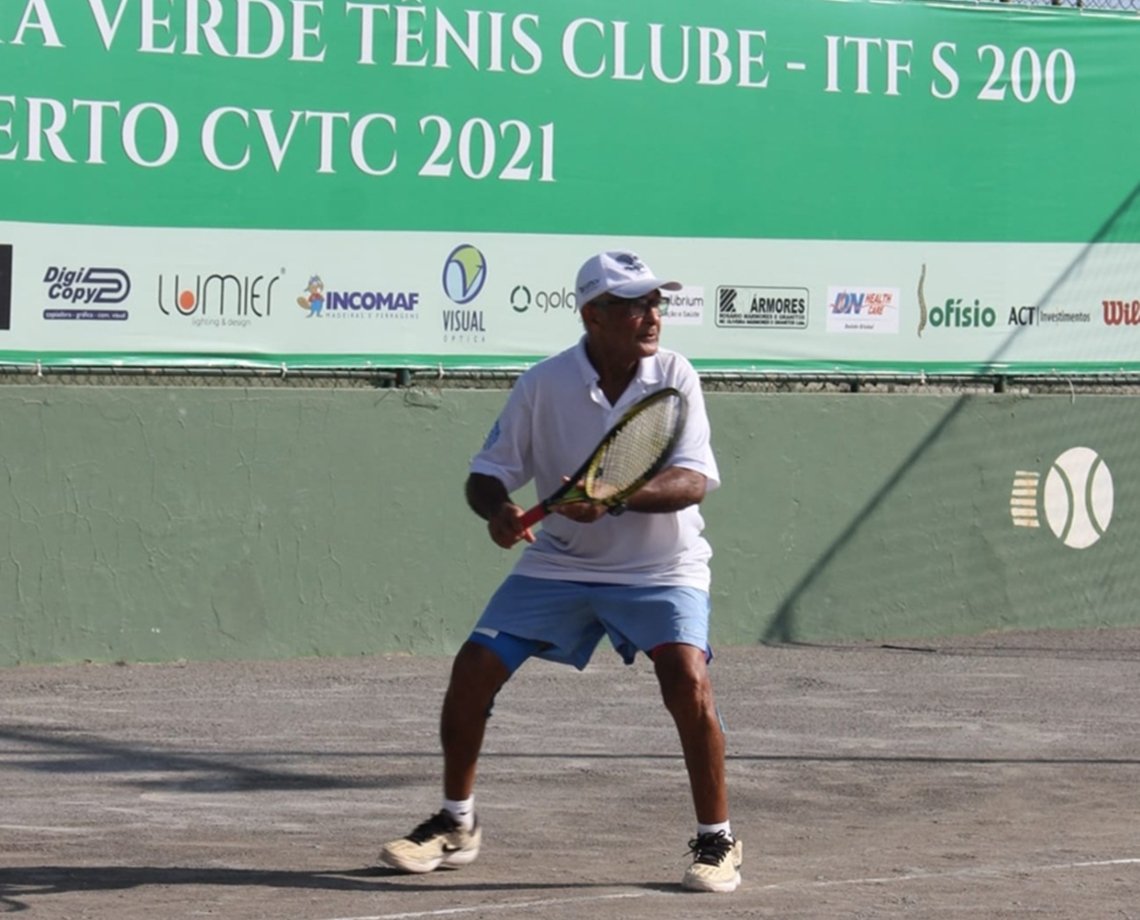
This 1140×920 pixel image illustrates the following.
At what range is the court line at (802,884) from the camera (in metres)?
5.95

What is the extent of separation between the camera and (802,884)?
6484 millimetres

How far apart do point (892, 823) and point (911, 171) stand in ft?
19.4

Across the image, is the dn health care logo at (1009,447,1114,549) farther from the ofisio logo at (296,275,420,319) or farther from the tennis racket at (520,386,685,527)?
the tennis racket at (520,386,685,527)

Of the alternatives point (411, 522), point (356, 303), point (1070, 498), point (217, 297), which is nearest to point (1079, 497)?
point (1070, 498)

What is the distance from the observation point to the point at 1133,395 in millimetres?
13492

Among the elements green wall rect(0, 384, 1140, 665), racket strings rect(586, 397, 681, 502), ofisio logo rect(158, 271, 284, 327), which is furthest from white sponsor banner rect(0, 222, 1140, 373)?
racket strings rect(586, 397, 681, 502)

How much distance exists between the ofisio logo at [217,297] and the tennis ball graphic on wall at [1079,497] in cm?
467

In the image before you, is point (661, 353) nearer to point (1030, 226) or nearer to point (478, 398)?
point (478, 398)

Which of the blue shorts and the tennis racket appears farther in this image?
the blue shorts

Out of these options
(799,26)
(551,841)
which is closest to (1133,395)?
(799,26)

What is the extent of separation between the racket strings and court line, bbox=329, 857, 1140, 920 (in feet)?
3.52

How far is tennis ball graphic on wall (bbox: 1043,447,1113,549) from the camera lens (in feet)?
43.3

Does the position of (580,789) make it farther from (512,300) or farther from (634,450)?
(512,300)

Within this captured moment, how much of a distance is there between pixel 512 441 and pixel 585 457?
0.69 feet
